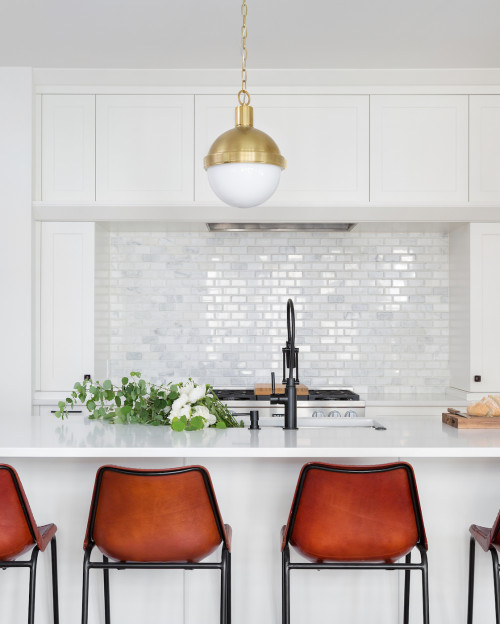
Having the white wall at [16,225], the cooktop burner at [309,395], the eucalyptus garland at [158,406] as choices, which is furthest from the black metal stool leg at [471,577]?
the white wall at [16,225]

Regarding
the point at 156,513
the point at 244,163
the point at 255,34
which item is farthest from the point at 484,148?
the point at 156,513

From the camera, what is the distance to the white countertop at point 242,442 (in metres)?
2.09

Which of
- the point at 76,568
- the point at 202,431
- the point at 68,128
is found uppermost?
the point at 68,128

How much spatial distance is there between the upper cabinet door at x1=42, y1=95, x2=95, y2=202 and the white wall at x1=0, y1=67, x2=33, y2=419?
12cm

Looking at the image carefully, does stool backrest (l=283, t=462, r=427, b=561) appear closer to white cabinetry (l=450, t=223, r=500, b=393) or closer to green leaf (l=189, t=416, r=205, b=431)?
green leaf (l=189, t=416, r=205, b=431)

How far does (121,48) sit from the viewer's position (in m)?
3.55

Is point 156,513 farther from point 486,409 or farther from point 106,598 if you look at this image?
point 486,409

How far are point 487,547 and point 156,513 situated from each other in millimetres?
1148

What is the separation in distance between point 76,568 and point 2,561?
52cm

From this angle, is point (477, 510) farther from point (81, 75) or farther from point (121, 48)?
point (81, 75)

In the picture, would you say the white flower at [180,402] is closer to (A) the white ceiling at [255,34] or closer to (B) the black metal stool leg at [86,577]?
(B) the black metal stool leg at [86,577]

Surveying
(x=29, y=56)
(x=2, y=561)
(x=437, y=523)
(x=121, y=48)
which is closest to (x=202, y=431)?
(x=2, y=561)

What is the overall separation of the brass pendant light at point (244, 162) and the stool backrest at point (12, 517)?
1273 millimetres

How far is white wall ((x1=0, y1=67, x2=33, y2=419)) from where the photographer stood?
3.80 metres
